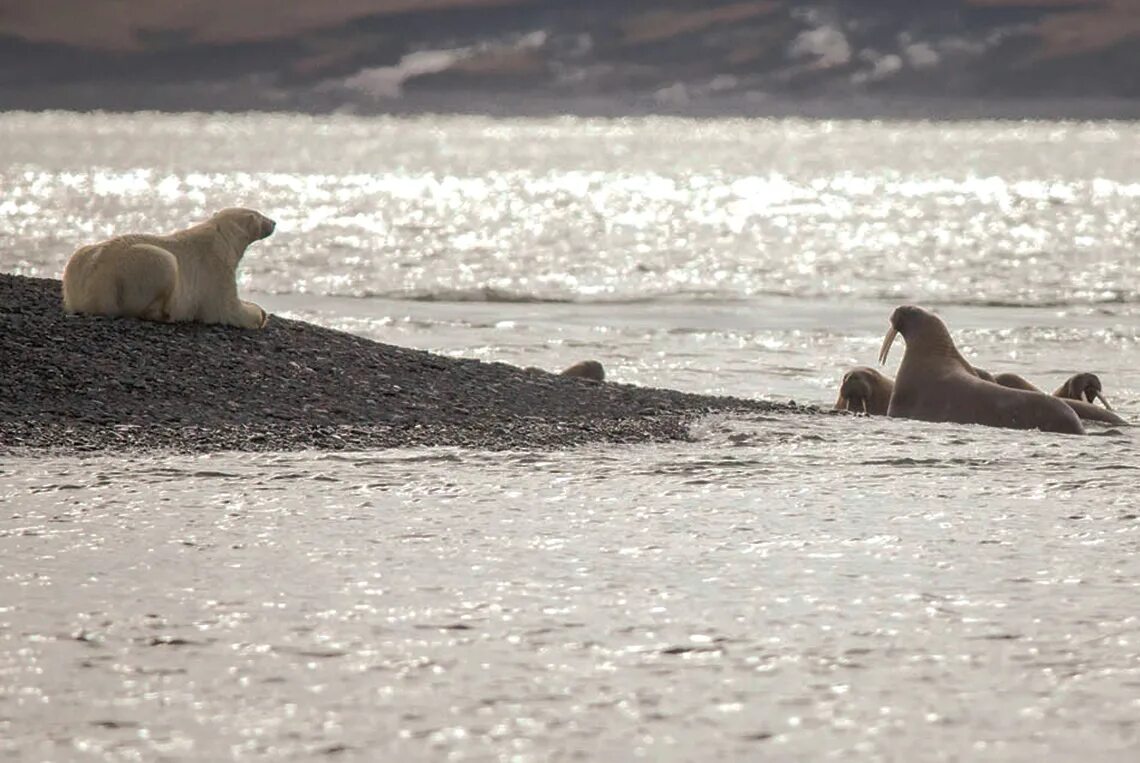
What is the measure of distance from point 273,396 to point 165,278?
1.95m

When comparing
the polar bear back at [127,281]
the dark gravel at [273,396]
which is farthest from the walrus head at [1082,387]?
the polar bear back at [127,281]

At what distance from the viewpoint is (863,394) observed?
42.8 feet

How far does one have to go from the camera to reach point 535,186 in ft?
351

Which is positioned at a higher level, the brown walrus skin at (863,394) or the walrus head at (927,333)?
the walrus head at (927,333)

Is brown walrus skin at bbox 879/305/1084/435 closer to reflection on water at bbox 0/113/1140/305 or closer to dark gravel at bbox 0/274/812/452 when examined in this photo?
dark gravel at bbox 0/274/812/452

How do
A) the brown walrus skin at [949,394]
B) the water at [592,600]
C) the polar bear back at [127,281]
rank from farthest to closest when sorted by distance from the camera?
1. the polar bear back at [127,281]
2. the brown walrus skin at [949,394]
3. the water at [592,600]

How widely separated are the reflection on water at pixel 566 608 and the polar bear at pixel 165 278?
11.5ft

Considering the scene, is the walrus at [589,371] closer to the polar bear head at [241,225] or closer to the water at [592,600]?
the polar bear head at [241,225]

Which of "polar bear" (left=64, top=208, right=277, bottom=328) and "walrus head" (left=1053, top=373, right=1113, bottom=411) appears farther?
"walrus head" (left=1053, top=373, right=1113, bottom=411)

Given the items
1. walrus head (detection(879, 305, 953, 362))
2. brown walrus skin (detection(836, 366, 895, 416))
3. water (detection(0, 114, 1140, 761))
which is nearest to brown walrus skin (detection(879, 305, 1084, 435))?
walrus head (detection(879, 305, 953, 362))

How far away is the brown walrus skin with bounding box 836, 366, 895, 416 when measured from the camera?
42.7 feet

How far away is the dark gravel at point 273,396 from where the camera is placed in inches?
367

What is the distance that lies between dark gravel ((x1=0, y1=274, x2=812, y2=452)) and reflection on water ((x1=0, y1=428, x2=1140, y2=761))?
67 cm

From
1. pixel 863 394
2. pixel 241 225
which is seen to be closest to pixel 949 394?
pixel 863 394
